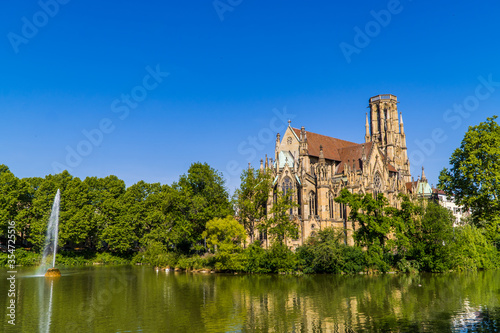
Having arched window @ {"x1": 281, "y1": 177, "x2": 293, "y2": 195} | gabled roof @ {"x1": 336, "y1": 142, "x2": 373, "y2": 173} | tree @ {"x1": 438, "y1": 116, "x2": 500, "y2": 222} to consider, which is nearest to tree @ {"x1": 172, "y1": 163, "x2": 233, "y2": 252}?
arched window @ {"x1": 281, "y1": 177, "x2": 293, "y2": 195}

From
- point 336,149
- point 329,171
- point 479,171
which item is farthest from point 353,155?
point 479,171

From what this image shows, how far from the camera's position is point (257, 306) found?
28.8 metres

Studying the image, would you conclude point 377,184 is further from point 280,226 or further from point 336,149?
point 280,226

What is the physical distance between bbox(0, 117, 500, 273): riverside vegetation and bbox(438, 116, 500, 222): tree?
0.31 feet

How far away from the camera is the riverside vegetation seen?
42344 millimetres

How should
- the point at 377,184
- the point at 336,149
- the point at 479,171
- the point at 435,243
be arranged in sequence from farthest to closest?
the point at 336,149 < the point at 377,184 < the point at 435,243 < the point at 479,171

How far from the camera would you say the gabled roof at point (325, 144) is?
77750 millimetres

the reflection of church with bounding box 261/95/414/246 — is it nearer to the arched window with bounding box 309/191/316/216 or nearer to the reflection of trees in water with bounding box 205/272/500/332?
the arched window with bounding box 309/191/316/216

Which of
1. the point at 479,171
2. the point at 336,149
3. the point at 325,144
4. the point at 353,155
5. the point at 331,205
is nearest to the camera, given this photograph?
the point at 479,171

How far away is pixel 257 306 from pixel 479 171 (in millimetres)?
25678

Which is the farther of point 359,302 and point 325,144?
point 325,144

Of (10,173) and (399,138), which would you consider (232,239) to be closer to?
(10,173)

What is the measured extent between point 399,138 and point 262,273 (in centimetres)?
5396

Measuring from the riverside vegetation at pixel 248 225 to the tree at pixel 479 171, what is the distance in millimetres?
96
